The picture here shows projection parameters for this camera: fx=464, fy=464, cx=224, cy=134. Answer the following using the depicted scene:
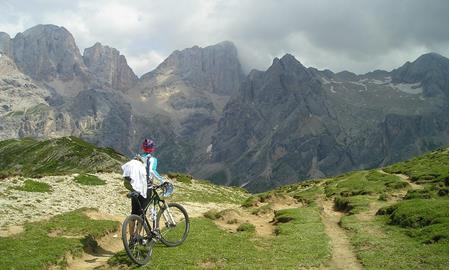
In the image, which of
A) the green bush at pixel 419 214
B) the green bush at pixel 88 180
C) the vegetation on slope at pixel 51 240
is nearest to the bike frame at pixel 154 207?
the vegetation on slope at pixel 51 240

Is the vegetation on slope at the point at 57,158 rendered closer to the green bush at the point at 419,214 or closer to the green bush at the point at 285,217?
the green bush at the point at 285,217

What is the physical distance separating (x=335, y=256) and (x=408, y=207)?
1318cm

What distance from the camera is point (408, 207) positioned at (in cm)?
3469

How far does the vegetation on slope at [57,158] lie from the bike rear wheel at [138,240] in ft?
283

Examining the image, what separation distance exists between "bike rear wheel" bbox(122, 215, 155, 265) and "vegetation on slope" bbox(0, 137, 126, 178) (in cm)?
→ 8615

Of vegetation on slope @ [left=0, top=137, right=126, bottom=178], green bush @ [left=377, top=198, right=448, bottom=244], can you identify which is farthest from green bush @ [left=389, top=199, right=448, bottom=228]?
vegetation on slope @ [left=0, top=137, right=126, bottom=178]

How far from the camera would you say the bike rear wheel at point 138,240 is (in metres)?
20.7

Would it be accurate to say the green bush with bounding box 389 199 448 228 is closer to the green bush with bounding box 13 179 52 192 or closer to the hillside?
the hillside

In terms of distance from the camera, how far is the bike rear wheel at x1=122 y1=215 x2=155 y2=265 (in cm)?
2070

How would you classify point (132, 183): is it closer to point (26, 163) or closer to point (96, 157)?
point (96, 157)

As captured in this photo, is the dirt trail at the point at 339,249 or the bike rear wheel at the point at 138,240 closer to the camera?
the bike rear wheel at the point at 138,240

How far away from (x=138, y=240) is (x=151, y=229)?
1.28 m

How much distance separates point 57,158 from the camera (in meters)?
132

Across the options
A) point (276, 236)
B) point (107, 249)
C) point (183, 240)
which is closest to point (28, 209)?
point (107, 249)
